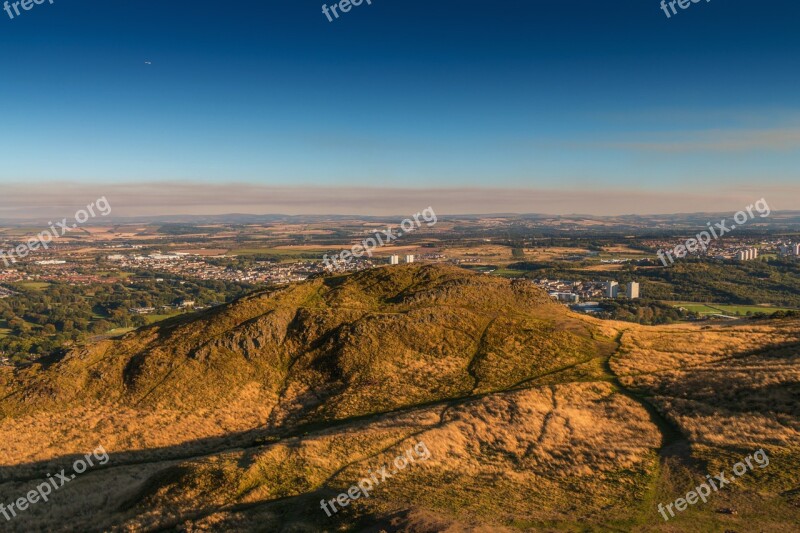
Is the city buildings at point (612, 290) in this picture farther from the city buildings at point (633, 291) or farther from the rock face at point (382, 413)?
the rock face at point (382, 413)

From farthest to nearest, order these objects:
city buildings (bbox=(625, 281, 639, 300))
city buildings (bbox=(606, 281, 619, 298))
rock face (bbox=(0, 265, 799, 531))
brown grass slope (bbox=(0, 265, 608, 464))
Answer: city buildings (bbox=(606, 281, 619, 298))
city buildings (bbox=(625, 281, 639, 300))
brown grass slope (bbox=(0, 265, 608, 464))
rock face (bbox=(0, 265, 799, 531))

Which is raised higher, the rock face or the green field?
the rock face

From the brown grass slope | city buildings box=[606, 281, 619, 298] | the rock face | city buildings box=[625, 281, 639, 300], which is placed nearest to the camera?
the rock face

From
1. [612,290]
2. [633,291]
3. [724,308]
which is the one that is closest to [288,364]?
[612,290]

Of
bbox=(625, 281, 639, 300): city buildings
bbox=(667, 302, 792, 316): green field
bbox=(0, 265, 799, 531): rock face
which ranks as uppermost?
bbox=(0, 265, 799, 531): rock face

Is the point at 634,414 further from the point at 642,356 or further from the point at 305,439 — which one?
the point at 305,439

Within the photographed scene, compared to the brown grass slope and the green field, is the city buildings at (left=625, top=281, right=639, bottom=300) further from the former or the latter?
the brown grass slope

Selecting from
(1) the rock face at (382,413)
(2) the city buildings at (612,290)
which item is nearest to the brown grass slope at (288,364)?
(1) the rock face at (382,413)

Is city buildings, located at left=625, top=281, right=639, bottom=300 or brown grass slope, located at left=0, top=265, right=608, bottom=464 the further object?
city buildings, located at left=625, top=281, right=639, bottom=300

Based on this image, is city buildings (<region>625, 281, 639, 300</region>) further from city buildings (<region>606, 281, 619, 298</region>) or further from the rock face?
the rock face

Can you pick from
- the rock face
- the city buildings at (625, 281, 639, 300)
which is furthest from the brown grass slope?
the city buildings at (625, 281, 639, 300)
